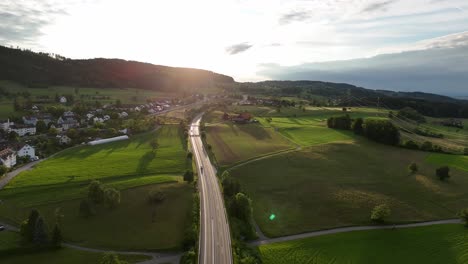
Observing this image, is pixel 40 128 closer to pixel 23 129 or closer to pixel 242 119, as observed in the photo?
pixel 23 129

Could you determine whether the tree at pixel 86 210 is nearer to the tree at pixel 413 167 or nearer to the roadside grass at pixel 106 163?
the roadside grass at pixel 106 163

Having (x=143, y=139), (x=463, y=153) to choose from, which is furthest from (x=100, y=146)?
(x=463, y=153)

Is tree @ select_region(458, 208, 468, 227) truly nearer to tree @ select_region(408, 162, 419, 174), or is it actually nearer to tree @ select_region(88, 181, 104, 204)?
tree @ select_region(408, 162, 419, 174)

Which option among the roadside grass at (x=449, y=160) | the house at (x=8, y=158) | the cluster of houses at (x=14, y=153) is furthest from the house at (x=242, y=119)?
the house at (x=8, y=158)

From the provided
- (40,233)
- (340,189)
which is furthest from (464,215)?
(40,233)

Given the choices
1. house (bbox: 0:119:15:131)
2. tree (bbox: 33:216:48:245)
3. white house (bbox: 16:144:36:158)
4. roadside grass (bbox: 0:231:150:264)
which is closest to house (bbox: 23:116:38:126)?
house (bbox: 0:119:15:131)

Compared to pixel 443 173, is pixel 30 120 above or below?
above
